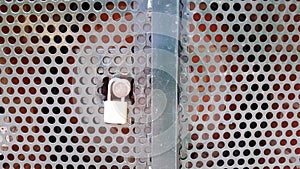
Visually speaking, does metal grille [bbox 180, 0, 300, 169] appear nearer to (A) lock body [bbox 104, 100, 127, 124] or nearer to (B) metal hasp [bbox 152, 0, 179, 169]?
(B) metal hasp [bbox 152, 0, 179, 169]

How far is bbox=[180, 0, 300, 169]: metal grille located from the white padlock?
0.13m

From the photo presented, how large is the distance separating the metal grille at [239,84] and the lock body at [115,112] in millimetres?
133

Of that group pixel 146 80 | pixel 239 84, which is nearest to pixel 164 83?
pixel 146 80

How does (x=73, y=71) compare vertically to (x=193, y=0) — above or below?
below

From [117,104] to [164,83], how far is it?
4.4 inches

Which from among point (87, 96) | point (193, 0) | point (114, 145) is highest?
point (193, 0)

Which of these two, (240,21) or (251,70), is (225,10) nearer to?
(240,21)

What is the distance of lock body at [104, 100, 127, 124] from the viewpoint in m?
→ 0.59

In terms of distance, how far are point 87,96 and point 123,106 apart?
90 mm

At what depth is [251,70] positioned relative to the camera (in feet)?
2.06

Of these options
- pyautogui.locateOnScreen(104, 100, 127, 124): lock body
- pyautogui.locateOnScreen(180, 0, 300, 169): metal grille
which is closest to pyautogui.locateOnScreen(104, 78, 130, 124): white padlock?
pyautogui.locateOnScreen(104, 100, 127, 124): lock body

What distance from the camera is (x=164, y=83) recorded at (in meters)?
0.60

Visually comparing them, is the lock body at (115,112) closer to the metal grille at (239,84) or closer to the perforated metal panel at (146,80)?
the perforated metal panel at (146,80)

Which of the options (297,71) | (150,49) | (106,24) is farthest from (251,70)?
(106,24)
